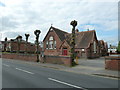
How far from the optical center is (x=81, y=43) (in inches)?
1222

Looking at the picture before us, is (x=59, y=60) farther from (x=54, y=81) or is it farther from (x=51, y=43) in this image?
(x=51, y=43)

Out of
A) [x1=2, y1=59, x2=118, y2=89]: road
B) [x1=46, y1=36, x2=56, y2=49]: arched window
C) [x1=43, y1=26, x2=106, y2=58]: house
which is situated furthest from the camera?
[x1=46, y1=36, x2=56, y2=49]: arched window

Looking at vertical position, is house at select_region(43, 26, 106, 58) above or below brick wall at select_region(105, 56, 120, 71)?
above

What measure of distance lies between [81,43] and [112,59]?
61.3 feet

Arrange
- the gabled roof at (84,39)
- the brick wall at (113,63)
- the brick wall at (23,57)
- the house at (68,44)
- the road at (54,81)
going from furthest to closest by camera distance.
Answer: the gabled roof at (84,39) → the house at (68,44) → the brick wall at (23,57) → the brick wall at (113,63) → the road at (54,81)

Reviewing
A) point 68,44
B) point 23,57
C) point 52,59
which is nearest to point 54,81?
point 52,59

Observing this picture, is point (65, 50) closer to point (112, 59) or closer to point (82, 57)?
point (82, 57)

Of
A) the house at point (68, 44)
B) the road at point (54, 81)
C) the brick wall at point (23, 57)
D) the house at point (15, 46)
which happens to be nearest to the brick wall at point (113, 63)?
the road at point (54, 81)

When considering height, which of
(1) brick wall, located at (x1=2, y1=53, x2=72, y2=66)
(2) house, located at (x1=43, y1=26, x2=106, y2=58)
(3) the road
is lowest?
(3) the road

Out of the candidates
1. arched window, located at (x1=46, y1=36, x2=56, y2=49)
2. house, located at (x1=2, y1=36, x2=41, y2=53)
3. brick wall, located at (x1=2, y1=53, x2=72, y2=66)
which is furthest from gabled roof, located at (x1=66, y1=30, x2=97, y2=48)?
house, located at (x1=2, y1=36, x2=41, y2=53)

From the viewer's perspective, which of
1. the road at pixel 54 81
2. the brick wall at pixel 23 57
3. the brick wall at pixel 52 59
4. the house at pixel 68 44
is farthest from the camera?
the house at pixel 68 44

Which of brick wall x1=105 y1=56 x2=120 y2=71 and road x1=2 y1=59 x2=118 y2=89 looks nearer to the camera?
road x1=2 y1=59 x2=118 y2=89

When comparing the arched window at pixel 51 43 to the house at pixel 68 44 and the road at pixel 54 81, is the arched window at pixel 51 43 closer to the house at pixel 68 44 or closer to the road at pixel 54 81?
the house at pixel 68 44

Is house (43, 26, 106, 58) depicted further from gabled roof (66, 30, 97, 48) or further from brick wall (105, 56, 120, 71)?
brick wall (105, 56, 120, 71)
